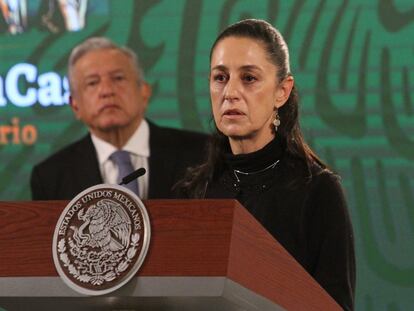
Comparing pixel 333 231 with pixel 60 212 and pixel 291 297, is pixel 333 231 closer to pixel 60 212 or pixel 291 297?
pixel 291 297

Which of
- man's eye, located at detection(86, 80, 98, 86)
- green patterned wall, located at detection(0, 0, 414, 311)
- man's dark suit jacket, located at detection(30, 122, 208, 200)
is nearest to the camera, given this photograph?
green patterned wall, located at detection(0, 0, 414, 311)

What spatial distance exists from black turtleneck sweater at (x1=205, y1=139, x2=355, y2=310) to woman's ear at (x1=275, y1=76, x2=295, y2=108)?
0.09 metres

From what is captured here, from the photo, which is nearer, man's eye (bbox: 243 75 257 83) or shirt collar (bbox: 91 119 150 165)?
man's eye (bbox: 243 75 257 83)

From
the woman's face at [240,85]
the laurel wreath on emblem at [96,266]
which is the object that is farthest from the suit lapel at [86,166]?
the laurel wreath on emblem at [96,266]

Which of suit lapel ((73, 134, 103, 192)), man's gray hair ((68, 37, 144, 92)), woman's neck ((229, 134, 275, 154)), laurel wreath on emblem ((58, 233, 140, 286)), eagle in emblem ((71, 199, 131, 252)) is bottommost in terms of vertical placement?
laurel wreath on emblem ((58, 233, 140, 286))

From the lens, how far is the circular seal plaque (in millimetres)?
1549

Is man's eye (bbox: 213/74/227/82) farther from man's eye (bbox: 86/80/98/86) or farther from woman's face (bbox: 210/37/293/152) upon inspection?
man's eye (bbox: 86/80/98/86)

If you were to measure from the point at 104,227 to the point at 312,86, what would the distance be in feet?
6.96

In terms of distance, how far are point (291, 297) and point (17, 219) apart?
0.47m

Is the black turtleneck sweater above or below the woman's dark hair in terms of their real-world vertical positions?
below

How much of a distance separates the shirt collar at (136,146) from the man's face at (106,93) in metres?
0.03

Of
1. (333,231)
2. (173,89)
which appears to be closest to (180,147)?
(173,89)

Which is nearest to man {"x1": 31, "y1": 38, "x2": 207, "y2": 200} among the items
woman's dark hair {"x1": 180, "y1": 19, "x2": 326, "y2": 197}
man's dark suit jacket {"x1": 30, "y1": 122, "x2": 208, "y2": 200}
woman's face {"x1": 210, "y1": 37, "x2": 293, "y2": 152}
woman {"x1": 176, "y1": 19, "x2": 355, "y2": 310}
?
man's dark suit jacket {"x1": 30, "y1": 122, "x2": 208, "y2": 200}

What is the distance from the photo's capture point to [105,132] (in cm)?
386
